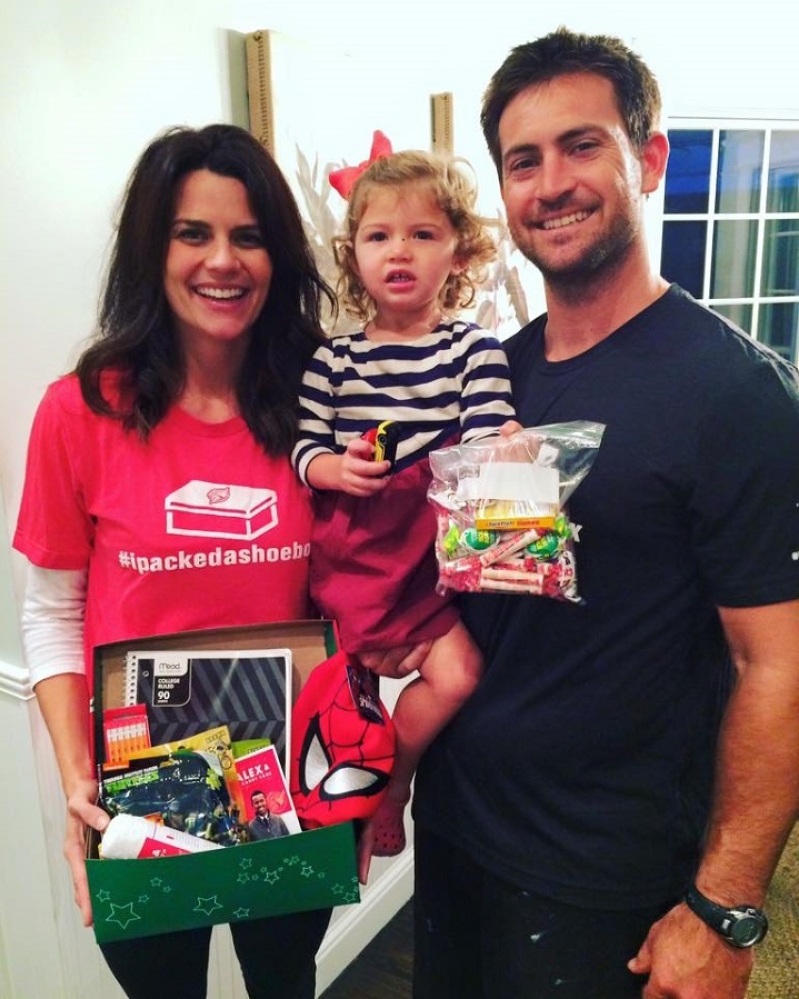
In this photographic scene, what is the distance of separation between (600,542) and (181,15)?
4.17ft

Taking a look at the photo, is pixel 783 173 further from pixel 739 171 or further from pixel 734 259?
pixel 734 259

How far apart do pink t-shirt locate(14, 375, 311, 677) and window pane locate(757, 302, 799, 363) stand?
3894 mm

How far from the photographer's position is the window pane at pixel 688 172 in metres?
3.98

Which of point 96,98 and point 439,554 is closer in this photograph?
point 439,554

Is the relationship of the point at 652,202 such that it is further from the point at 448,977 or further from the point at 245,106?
the point at 448,977

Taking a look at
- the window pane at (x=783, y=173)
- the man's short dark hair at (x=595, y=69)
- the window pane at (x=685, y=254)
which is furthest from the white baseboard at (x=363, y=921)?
the window pane at (x=783, y=173)

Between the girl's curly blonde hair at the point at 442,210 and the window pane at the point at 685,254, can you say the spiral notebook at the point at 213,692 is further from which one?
the window pane at the point at 685,254

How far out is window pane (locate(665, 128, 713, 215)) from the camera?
3.98 meters

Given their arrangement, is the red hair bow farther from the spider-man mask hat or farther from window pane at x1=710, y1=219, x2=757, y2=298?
window pane at x1=710, y1=219, x2=757, y2=298

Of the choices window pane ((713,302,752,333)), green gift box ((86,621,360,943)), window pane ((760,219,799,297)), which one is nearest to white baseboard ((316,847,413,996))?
green gift box ((86,621,360,943))

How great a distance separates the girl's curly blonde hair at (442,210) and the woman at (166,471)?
13 cm

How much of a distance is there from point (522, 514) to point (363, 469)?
254mm

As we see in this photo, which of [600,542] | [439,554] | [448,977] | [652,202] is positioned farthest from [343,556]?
[652,202]

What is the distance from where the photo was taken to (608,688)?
112 cm
